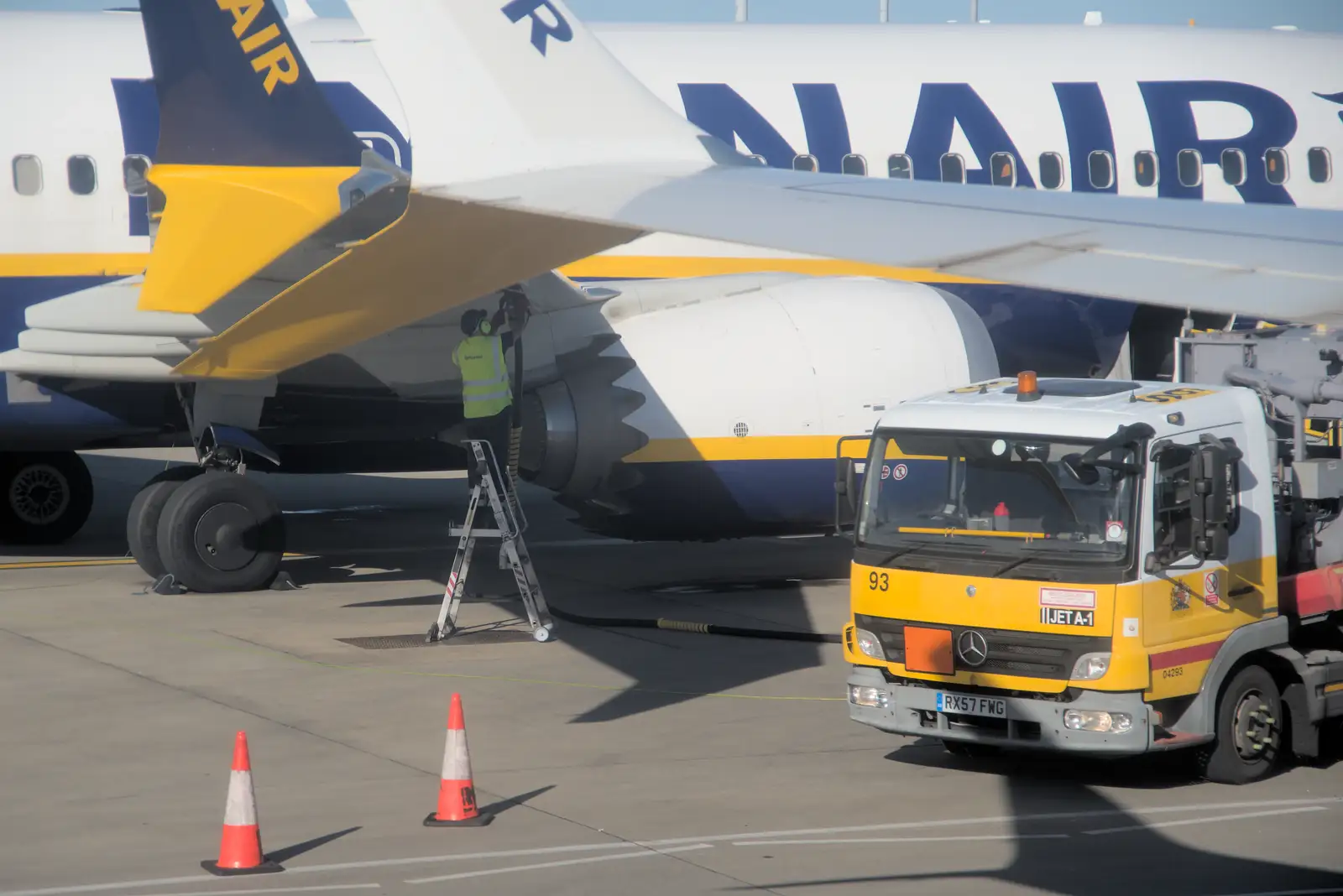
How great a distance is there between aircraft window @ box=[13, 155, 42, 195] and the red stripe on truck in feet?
36.2

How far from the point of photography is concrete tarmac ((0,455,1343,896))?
8133mm

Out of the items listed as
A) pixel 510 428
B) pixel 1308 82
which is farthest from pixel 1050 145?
pixel 510 428

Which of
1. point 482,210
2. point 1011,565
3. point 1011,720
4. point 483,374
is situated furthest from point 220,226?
point 1011,720

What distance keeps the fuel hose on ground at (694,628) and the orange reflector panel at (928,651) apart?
3.95 m

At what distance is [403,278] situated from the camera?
10.6 m

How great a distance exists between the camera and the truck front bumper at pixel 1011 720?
9.29 metres

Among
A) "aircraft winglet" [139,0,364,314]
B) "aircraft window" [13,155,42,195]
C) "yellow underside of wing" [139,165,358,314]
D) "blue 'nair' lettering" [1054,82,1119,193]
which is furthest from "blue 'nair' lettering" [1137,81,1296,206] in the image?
"aircraft window" [13,155,42,195]

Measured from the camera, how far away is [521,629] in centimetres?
1428

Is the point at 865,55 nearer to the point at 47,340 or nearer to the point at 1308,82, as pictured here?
the point at 1308,82

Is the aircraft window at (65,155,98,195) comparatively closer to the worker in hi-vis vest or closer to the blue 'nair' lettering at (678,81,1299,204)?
the worker in hi-vis vest

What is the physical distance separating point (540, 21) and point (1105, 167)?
1196 centimetres

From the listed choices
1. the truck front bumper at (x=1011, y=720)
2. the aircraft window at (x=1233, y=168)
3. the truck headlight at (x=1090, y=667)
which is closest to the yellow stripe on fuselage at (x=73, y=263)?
the truck front bumper at (x=1011, y=720)

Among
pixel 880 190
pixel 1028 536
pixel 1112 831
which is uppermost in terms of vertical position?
pixel 880 190

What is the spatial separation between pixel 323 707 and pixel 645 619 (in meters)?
3.62
